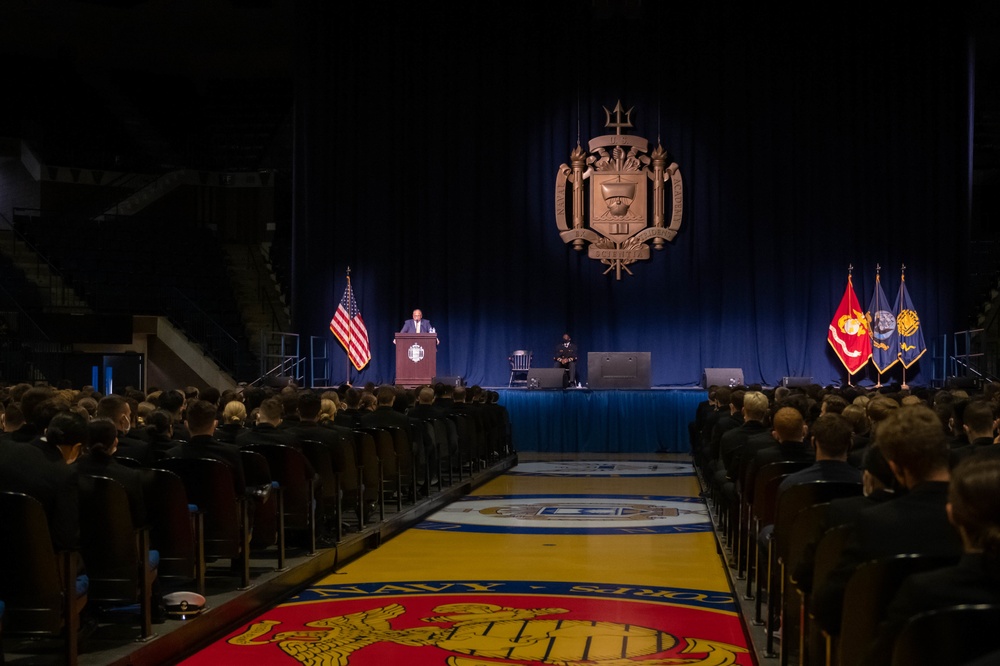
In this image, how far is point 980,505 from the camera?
252 cm

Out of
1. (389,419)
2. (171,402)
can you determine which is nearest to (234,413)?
(171,402)

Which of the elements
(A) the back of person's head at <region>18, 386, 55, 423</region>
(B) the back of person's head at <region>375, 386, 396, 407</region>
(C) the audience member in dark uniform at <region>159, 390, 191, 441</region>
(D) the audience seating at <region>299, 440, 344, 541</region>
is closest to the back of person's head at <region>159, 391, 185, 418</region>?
(C) the audience member in dark uniform at <region>159, 390, 191, 441</region>

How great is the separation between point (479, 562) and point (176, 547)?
301 centimetres

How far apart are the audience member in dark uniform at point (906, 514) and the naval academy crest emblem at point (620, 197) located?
1830cm

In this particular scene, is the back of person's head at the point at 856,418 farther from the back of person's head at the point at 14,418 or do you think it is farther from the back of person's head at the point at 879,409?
the back of person's head at the point at 14,418

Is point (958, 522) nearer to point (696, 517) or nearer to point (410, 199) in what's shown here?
point (696, 517)

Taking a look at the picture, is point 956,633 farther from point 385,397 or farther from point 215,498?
point 385,397

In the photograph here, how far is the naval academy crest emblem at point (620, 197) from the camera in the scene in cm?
2169

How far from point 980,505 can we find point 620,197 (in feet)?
63.6

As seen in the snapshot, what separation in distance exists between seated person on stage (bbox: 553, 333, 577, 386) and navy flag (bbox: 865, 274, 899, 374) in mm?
4961

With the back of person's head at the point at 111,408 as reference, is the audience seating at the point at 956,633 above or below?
below

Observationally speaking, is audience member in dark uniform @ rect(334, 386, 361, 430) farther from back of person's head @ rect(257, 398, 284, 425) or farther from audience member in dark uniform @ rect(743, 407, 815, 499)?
audience member in dark uniform @ rect(743, 407, 815, 499)

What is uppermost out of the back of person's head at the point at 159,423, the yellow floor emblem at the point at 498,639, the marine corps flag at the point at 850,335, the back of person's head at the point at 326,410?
the marine corps flag at the point at 850,335

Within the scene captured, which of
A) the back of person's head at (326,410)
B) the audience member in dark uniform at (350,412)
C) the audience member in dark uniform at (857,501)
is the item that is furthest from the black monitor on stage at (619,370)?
the audience member in dark uniform at (857,501)
